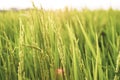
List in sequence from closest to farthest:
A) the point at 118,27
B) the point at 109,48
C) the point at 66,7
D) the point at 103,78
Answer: the point at 103,78
the point at 109,48
the point at 118,27
the point at 66,7

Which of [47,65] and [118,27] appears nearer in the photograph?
[47,65]

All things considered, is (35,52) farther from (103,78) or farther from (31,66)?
(103,78)

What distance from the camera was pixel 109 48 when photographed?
1381 mm

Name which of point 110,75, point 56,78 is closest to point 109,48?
point 110,75

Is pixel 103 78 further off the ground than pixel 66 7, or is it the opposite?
pixel 66 7

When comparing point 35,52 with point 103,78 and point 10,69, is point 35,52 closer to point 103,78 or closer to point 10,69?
point 10,69

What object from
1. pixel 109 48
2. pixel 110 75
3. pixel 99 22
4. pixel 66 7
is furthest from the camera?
pixel 66 7

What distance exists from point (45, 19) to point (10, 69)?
24 cm

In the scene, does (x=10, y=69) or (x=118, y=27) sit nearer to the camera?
(x=10, y=69)

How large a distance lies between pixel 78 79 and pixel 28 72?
28 cm

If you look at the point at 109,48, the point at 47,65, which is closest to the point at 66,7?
the point at 109,48

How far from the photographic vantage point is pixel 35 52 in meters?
0.92

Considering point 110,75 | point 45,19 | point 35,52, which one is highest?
point 45,19

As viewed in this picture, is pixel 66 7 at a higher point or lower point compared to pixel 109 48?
higher
